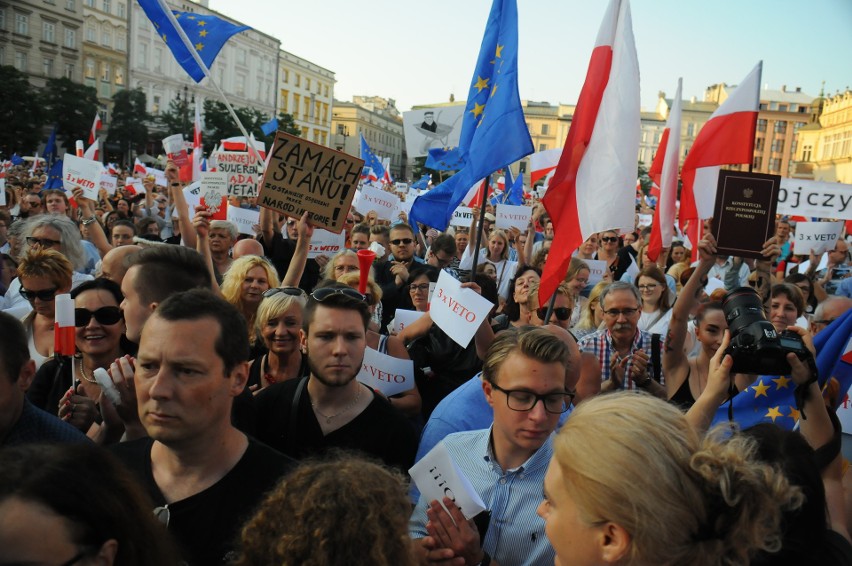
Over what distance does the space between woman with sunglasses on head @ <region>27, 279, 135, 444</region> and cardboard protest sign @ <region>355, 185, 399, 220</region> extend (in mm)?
7329

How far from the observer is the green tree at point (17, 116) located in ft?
134

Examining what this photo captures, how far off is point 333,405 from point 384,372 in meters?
0.78

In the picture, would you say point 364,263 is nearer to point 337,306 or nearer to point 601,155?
point 337,306

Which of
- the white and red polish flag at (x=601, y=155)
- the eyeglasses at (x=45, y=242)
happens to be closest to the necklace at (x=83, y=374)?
the eyeglasses at (x=45, y=242)

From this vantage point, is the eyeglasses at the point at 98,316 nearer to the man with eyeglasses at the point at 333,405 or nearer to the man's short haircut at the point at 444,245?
the man with eyeglasses at the point at 333,405

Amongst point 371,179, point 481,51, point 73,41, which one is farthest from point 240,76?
point 481,51

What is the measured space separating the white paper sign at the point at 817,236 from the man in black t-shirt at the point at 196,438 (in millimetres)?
9627

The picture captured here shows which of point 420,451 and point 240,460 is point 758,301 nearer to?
point 420,451

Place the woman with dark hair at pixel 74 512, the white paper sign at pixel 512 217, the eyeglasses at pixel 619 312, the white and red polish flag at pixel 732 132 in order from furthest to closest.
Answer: the white paper sign at pixel 512 217, the white and red polish flag at pixel 732 132, the eyeglasses at pixel 619 312, the woman with dark hair at pixel 74 512

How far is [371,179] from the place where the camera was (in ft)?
67.7

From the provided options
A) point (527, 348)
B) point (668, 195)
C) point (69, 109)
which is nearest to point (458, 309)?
point (527, 348)

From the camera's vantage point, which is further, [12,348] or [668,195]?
[668,195]

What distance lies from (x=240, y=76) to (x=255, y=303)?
266ft

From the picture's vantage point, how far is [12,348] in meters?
2.50
